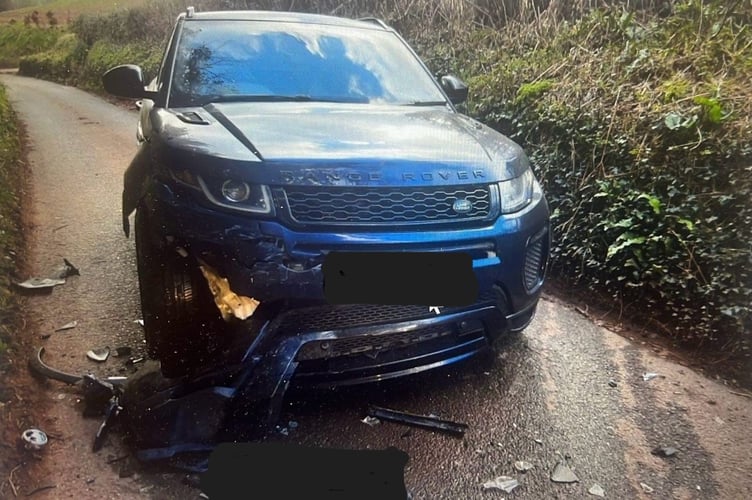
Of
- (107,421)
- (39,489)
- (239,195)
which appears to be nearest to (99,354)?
(107,421)

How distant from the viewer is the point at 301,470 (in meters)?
1.68

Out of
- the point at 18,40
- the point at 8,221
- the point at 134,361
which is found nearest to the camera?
the point at 134,361

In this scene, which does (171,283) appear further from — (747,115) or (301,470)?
(747,115)

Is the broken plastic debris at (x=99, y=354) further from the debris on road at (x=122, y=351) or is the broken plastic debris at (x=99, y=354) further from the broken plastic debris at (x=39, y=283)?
the broken plastic debris at (x=39, y=283)

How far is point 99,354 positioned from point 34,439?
63cm

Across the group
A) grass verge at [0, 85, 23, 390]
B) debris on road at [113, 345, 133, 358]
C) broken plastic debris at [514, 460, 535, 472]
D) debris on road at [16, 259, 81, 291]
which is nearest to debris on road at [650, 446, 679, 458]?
broken plastic debris at [514, 460, 535, 472]

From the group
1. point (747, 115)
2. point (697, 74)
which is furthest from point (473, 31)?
point (747, 115)

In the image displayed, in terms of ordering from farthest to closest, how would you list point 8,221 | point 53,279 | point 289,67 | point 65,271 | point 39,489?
point 8,221 < point 65,271 < point 53,279 < point 289,67 < point 39,489

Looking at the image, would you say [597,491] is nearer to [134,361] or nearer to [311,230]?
[311,230]

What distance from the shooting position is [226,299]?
1689 mm

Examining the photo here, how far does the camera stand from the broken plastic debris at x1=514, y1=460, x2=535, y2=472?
1934mm

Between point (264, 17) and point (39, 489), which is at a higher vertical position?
point (264, 17)

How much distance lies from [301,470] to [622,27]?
14.9 feet

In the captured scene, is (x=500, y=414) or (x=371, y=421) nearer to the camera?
(x=371, y=421)
